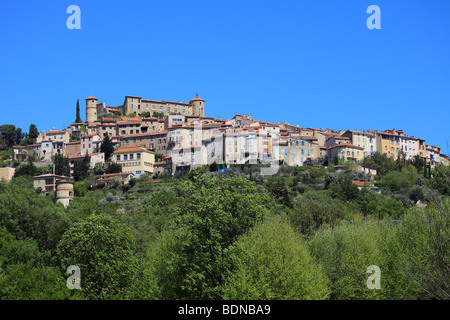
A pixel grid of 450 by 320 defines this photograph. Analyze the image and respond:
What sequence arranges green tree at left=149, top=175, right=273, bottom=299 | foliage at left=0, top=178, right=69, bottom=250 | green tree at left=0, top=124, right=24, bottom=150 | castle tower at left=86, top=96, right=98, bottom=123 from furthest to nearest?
castle tower at left=86, top=96, right=98, bottom=123 < green tree at left=0, top=124, right=24, bottom=150 < foliage at left=0, top=178, right=69, bottom=250 < green tree at left=149, top=175, right=273, bottom=299

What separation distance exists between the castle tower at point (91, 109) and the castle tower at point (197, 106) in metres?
21.7

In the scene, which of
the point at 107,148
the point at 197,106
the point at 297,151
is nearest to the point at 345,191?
A: the point at 297,151

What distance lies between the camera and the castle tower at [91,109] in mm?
137750

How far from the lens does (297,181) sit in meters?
96.8

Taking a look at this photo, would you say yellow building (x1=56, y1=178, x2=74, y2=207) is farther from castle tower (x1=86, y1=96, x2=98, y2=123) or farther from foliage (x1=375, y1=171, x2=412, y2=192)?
foliage (x1=375, y1=171, x2=412, y2=192)

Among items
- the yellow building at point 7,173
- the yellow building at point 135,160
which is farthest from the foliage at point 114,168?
the yellow building at point 7,173

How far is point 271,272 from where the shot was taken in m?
29.0

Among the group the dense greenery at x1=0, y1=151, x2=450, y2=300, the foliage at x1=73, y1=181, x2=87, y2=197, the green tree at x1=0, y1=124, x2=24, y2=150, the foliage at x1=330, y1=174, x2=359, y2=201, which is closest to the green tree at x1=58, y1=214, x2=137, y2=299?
the dense greenery at x1=0, y1=151, x2=450, y2=300

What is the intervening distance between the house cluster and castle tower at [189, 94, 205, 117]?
24.3 ft

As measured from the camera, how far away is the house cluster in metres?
108

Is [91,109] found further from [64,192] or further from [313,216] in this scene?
[313,216]
